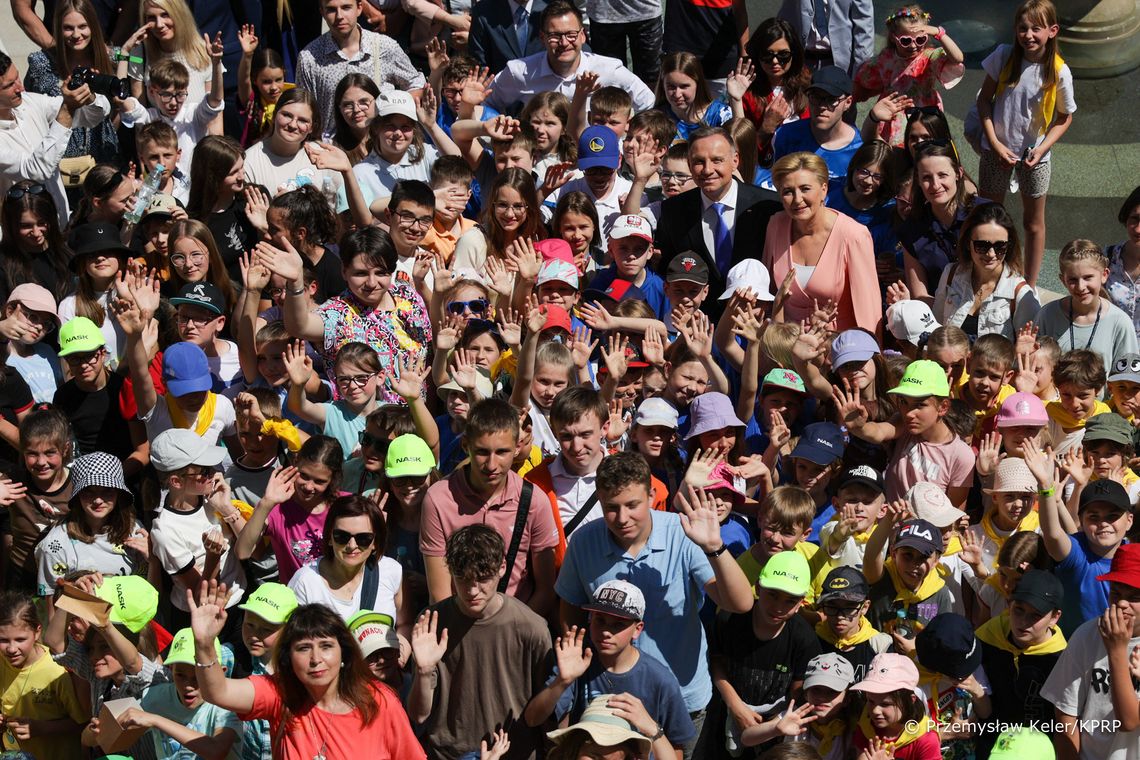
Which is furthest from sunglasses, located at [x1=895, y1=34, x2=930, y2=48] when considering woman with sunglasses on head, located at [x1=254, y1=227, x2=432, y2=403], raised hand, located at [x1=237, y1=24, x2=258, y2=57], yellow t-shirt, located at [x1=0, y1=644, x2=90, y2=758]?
yellow t-shirt, located at [x1=0, y1=644, x2=90, y2=758]

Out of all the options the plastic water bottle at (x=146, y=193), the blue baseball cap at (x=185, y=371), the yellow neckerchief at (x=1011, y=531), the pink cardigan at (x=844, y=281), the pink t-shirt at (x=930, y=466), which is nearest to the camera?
the yellow neckerchief at (x=1011, y=531)

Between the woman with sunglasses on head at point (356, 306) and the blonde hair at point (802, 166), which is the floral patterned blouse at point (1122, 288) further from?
the woman with sunglasses on head at point (356, 306)

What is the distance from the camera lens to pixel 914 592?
697 centimetres

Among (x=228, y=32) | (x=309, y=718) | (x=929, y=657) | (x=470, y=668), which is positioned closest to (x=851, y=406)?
(x=929, y=657)

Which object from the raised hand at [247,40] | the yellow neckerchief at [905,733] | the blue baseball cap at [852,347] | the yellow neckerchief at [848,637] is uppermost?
the raised hand at [247,40]

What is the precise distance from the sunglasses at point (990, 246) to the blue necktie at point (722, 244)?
1.33m

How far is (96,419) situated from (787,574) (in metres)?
3.75

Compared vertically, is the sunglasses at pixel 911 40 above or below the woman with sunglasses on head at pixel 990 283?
above

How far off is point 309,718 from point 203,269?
136 inches

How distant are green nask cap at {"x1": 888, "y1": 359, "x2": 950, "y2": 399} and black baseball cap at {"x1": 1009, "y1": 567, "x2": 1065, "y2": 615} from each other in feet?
3.77

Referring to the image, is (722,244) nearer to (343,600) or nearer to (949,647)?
(949,647)

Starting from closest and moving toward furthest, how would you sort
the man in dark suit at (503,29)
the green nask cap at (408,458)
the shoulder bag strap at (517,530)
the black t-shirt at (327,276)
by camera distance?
1. the shoulder bag strap at (517,530)
2. the green nask cap at (408,458)
3. the black t-shirt at (327,276)
4. the man in dark suit at (503,29)

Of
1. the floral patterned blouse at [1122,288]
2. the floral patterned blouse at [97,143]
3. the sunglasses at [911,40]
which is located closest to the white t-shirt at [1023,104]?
the sunglasses at [911,40]

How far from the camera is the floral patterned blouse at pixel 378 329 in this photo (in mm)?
8305
